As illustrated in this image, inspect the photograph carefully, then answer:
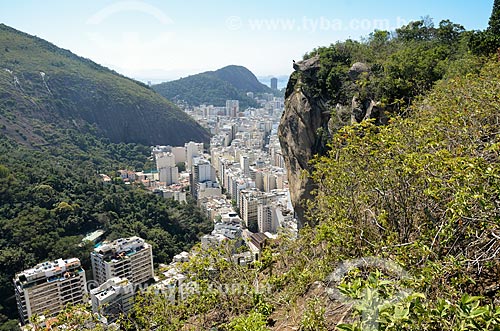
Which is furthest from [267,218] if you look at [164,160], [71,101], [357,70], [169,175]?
[71,101]

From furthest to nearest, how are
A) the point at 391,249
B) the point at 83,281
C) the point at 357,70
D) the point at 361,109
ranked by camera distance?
the point at 83,281
the point at 357,70
the point at 361,109
the point at 391,249

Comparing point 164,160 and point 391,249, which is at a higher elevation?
point 391,249

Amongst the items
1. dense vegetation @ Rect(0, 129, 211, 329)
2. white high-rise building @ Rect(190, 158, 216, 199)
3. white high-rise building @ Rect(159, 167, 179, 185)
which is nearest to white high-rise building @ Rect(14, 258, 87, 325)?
dense vegetation @ Rect(0, 129, 211, 329)

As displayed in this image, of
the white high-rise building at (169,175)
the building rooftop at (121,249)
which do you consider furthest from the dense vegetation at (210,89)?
the building rooftop at (121,249)

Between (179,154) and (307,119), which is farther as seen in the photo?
(179,154)

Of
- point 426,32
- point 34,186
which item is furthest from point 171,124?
point 426,32

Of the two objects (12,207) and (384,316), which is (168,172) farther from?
(384,316)

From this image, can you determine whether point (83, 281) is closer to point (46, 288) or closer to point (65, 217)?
point (46, 288)
